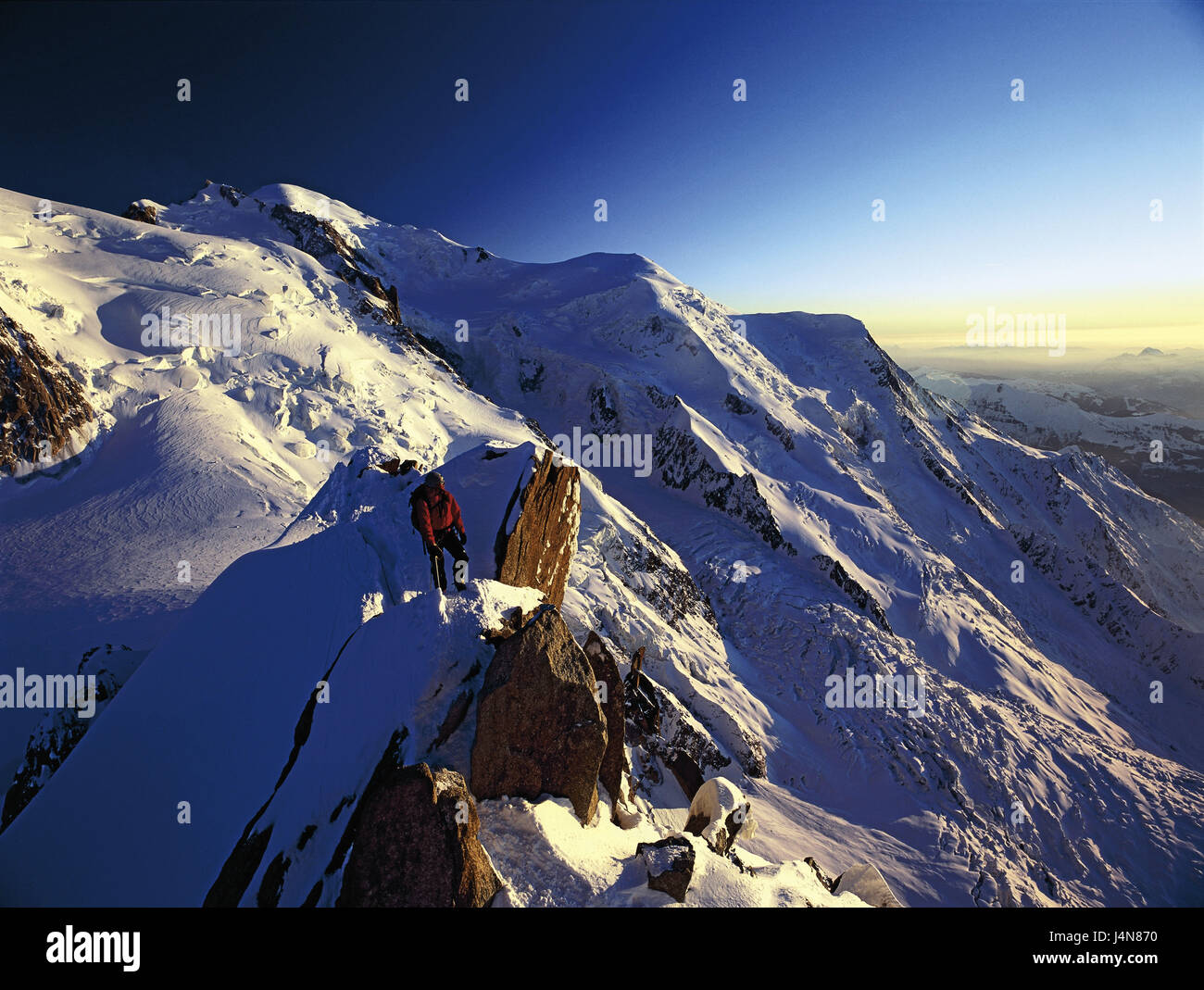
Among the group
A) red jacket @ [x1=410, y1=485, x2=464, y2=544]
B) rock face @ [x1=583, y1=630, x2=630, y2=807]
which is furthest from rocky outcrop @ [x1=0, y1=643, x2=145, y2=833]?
rock face @ [x1=583, y1=630, x2=630, y2=807]

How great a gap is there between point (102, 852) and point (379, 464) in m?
9.42

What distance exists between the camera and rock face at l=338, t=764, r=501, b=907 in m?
4.26

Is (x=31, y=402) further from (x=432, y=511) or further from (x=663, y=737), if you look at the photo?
(x=663, y=737)

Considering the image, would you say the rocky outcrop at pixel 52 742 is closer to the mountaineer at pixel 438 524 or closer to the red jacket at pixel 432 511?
the mountaineer at pixel 438 524

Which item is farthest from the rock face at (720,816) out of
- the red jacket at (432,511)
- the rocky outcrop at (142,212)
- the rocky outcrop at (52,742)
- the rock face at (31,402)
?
the rocky outcrop at (142,212)

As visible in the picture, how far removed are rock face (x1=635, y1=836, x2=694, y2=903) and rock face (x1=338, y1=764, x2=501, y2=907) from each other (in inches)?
65.1

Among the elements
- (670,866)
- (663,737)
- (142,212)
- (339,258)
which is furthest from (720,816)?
(142,212)

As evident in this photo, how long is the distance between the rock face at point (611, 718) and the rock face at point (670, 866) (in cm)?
157

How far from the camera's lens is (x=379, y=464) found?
45.3 ft

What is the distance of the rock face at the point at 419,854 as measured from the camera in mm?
4262

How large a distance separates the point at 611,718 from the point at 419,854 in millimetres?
4118

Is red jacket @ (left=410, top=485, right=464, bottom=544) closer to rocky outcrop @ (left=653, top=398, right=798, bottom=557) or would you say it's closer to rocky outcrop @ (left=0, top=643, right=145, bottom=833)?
rocky outcrop @ (left=0, top=643, right=145, bottom=833)
